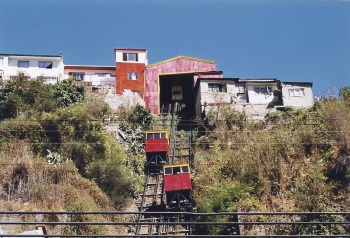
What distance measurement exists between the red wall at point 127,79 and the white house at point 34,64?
A: 5464mm

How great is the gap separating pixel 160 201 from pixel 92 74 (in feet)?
77.7

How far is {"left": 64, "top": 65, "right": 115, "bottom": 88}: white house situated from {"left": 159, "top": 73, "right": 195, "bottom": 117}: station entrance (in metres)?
4.57

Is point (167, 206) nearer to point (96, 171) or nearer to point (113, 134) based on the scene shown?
point (96, 171)

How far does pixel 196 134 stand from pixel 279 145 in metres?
8.01

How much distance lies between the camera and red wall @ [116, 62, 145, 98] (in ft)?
132

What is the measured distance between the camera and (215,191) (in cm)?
1892

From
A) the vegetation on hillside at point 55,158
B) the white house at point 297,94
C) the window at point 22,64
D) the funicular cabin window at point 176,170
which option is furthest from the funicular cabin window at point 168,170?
the window at point 22,64

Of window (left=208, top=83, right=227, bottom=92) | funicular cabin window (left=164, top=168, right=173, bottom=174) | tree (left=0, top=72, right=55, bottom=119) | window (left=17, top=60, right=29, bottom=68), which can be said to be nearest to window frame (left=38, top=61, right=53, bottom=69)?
window (left=17, top=60, right=29, bottom=68)

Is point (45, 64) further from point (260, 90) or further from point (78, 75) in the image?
point (260, 90)

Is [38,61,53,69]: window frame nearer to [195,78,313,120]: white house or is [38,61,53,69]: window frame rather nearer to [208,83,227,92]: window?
[195,78,313,120]: white house

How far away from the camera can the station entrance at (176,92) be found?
38.9 meters

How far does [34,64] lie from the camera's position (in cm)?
4297

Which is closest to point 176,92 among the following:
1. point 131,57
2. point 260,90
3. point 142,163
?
point 131,57

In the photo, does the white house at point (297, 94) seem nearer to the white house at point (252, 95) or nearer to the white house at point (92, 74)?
the white house at point (252, 95)
